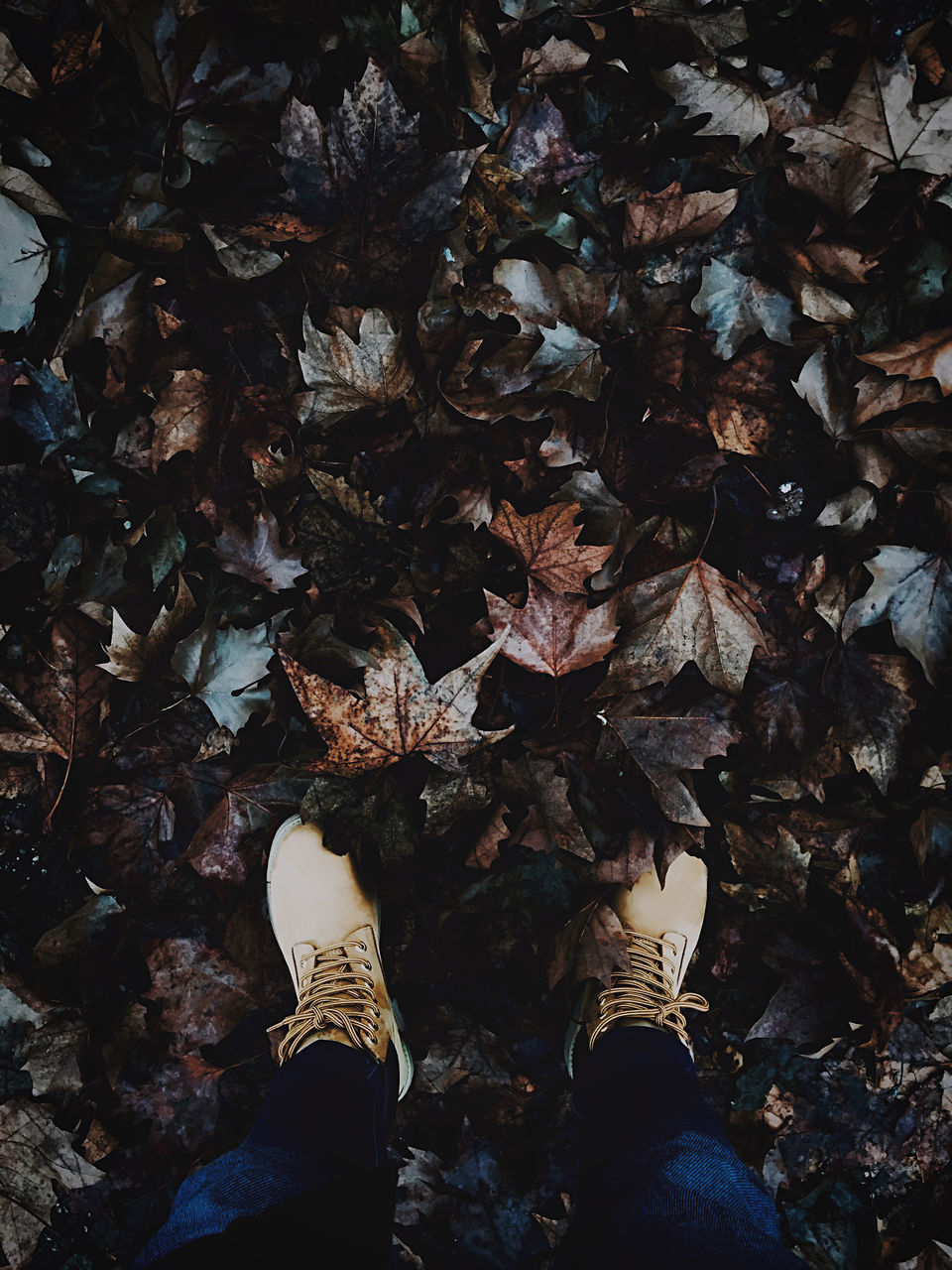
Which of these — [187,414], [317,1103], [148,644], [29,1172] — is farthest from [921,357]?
[29,1172]

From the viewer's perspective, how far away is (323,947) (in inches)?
55.4

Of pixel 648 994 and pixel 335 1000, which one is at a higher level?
pixel 335 1000

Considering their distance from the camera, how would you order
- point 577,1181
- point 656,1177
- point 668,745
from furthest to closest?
1. point 668,745
2. point 577,1181
3. point 656,1177

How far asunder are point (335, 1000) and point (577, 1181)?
541mm

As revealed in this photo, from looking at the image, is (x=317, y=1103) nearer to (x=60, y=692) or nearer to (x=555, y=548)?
(x=60, y=692)

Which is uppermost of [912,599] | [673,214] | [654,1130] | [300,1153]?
[673,214]

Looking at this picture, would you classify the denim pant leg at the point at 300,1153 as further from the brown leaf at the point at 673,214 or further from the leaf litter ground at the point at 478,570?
the brown leaf at the point at 673,214

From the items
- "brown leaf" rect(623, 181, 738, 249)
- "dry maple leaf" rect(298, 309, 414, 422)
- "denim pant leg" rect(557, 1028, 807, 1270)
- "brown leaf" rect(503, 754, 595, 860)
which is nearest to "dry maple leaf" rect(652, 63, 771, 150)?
"brown leaf" rect(623, 181, 738, 249)

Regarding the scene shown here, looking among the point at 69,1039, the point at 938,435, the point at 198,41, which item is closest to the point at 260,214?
the point at 198,41

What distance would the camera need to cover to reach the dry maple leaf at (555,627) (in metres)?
1.32

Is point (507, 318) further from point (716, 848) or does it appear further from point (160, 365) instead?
point (716, 848)

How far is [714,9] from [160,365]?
4.20 feet

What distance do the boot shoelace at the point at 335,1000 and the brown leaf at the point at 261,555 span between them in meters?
0.75

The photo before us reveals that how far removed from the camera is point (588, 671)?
55.3 inches
